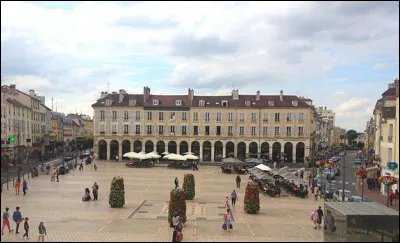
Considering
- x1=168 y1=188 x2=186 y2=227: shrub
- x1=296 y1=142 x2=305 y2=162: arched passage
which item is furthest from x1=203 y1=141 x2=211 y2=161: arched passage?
x1=168 y1=188 x2=186 y2=227: shrub

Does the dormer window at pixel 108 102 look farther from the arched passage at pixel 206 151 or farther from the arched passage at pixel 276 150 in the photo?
the arched passage at pixel 276 150

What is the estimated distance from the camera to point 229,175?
53812 millimetres

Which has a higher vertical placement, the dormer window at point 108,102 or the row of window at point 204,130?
the dormer window at point 108,102

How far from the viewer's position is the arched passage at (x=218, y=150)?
77.2m

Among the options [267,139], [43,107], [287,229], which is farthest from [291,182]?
[43,107]

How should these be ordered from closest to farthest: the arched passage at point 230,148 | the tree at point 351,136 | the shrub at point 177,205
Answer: the shrub at point 177,205 < the arched passage at point 230,148 < the tree at point 351,136

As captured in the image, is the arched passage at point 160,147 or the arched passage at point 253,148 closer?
the arched passage at point 253,148

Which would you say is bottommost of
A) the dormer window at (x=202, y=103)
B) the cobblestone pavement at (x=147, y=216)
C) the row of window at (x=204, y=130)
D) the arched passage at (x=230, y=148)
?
the cobblestone pavement at (x=147, y=216)

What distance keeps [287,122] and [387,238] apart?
61.3 metres

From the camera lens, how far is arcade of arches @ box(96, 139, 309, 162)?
76062 millimetres

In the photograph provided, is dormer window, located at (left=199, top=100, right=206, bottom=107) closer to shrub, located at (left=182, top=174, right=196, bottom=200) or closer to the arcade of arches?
the arcade of arches

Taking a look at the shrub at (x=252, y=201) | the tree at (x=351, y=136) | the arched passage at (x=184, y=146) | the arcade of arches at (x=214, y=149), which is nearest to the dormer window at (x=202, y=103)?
the arcade of arches at (x=214, y=149)

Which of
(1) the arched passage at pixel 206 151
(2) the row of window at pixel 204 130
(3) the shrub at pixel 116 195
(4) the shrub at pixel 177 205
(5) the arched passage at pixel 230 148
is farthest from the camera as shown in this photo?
(1) the arched passage at pixel 206 151

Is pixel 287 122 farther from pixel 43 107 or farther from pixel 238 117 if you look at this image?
pixel 43 107
